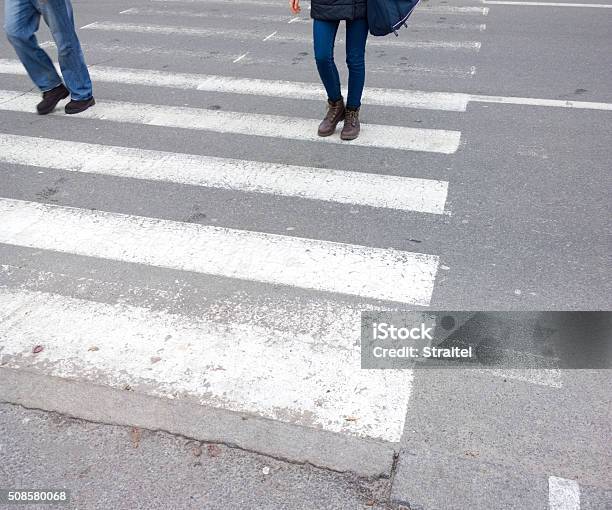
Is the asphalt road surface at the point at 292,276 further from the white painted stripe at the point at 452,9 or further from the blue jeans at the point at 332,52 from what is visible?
the white painted stripe at the point at 452,9

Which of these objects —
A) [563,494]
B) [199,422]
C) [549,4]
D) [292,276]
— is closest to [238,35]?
[549,4]

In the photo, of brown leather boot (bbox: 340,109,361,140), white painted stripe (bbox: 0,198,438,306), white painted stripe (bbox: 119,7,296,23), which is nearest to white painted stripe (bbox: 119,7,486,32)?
white painted stripe (bbox: 119,7,296,23)

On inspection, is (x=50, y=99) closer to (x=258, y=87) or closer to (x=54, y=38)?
(x=54, y=38)

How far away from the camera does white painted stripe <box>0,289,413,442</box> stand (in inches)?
118

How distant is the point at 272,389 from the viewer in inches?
123

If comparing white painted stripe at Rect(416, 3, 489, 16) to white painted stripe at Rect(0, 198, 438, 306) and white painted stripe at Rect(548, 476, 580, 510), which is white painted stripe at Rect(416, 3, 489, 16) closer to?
white painted stripe at Rect(0, 198, 438, 306)

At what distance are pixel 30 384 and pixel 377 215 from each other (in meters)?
2.44

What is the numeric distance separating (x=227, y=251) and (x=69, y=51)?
3.25 metres

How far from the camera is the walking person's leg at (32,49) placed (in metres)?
6.02

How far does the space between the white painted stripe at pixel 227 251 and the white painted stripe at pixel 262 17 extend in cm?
557

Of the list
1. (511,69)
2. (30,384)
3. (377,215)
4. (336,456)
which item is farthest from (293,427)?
(511,69)

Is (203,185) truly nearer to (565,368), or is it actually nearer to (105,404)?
(105,404)

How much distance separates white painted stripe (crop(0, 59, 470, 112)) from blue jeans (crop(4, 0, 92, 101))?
90 centimetres

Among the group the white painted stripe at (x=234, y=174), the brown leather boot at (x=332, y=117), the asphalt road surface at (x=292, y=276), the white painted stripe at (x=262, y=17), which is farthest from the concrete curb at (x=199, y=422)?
the white painted stripe at (x=262, y=17)
